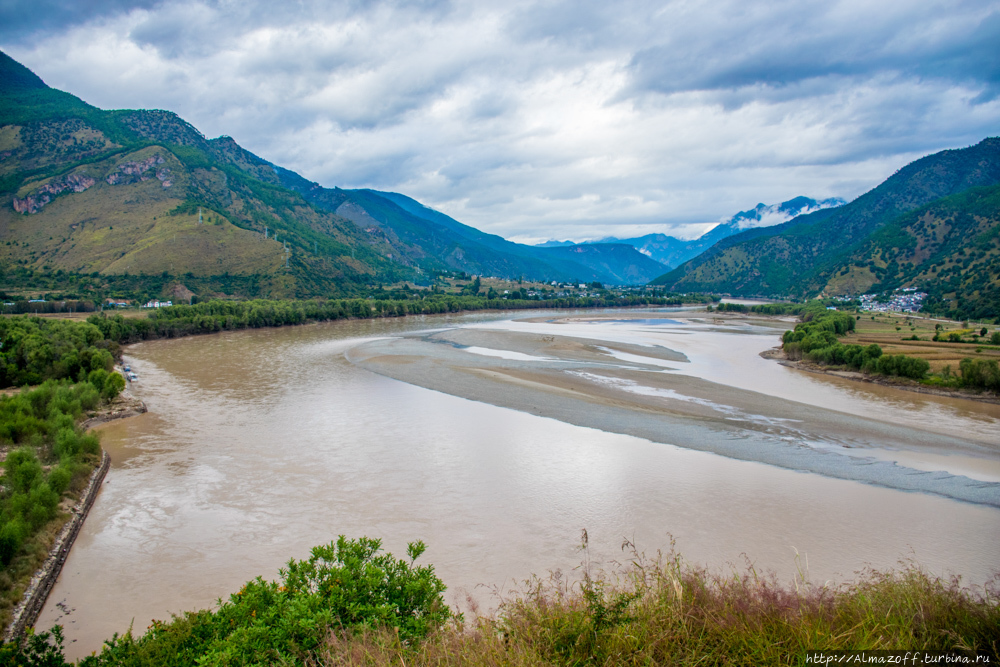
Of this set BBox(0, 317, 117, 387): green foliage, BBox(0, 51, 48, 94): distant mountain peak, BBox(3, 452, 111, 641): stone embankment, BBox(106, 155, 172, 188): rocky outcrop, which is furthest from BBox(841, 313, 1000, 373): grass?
BBox(0, 51, 48, 94): distant mountain peak

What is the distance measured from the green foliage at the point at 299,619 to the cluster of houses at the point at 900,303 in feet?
329

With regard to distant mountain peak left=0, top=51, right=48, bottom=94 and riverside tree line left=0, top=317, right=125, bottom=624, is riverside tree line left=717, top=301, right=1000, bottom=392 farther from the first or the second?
distant mountain peak left=0, top=51, right=48, bottom=94

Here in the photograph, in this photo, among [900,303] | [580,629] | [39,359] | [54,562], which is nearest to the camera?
[580,629]

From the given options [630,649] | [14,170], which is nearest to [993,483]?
[630,649]

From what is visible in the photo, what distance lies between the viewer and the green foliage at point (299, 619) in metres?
5.33

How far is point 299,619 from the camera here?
5.48 m

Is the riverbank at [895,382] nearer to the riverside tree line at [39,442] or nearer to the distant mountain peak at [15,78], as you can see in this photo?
the riverside tree line at [39,442]

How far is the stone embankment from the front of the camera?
8766mm

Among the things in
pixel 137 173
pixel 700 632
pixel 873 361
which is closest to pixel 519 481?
pixel 700 632

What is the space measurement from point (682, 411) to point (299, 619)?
65.6 feet

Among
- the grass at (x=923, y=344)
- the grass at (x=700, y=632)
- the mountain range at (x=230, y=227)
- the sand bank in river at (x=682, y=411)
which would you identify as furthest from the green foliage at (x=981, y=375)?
the mountain range at (x=230, y=227)

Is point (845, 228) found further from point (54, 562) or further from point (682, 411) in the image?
point (54, 562)

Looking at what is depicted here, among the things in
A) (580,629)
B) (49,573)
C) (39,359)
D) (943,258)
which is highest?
(943,258)

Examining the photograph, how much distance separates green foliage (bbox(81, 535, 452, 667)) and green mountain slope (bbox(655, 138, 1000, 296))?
149656 mm
